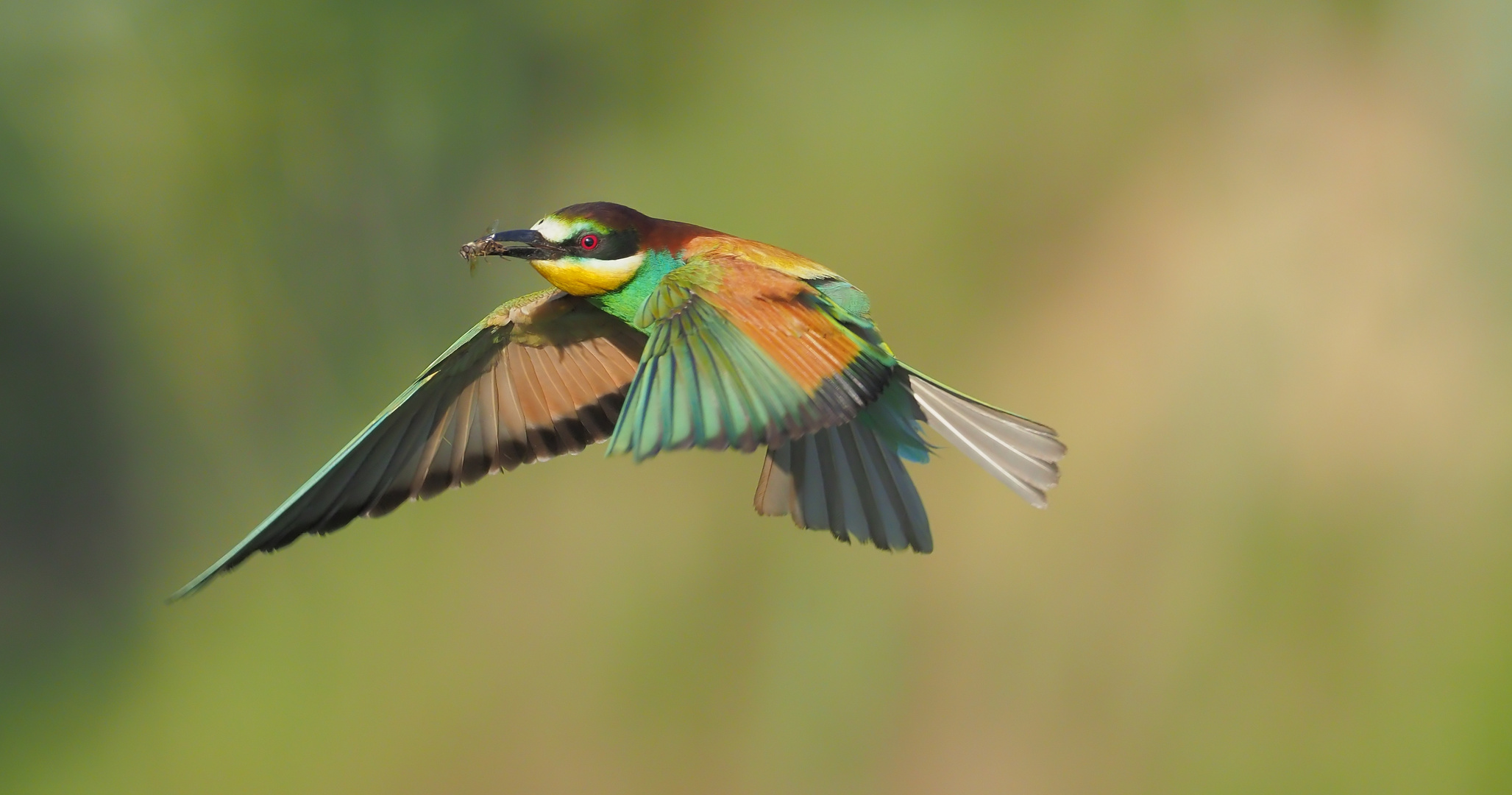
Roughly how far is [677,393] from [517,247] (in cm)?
20

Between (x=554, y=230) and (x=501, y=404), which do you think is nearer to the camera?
(x=554, y=230)

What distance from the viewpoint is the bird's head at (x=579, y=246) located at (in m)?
0.78

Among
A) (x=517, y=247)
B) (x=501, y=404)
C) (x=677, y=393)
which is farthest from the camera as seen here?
(x=501, y=404)

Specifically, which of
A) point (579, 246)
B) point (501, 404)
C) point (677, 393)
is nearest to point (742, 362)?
point (677, 393)

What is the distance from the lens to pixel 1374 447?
2.20 m

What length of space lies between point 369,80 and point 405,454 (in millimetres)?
1673

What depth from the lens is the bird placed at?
26.5 inches

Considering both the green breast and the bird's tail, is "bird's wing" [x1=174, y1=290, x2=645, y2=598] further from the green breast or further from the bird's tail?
the bird's tail

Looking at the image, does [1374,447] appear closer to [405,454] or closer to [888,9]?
[888,9]

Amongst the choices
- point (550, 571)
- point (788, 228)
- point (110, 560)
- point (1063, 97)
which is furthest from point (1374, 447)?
point (110, 560)

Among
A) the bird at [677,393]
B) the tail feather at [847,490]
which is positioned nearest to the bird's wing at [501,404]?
the bird at [677,393]

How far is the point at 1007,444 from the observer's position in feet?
2.76

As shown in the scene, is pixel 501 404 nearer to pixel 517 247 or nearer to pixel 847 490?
pixel 517 247

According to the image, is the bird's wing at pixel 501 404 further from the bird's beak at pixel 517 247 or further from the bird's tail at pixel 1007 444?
the bird's tail at pixel 1007 444
